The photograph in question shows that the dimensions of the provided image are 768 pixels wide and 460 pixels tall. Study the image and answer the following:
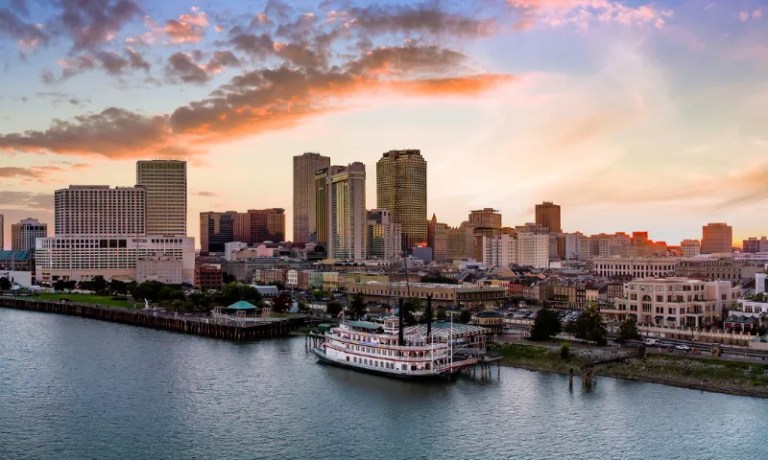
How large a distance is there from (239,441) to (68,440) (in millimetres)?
7611

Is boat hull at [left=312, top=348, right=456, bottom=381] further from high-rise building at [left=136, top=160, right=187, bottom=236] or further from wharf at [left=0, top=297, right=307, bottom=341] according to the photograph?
high-rise building at [left=136, top=160, right=187, bottom=236]

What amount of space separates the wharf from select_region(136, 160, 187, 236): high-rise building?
6335cm

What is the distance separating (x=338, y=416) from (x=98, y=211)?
122m

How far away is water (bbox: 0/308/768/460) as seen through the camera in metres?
32.5

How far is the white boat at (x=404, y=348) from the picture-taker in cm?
4722

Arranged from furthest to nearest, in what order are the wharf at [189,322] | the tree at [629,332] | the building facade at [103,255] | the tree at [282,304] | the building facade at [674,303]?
the building facade at [103,255]
the tree at [282,304]
the wharf at [189,322]
the building facade at [674,303]
the tree at [629,332]

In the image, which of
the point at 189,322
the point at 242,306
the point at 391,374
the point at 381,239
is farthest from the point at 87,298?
the point at 381,239

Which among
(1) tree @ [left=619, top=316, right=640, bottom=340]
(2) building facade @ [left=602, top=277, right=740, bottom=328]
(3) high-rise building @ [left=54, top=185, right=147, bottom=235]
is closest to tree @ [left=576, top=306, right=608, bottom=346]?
(1) tree @ [left=619, top=316, right=640, bottom=340]

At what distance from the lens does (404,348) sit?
47.4 m

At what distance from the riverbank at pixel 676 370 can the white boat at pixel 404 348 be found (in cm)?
331

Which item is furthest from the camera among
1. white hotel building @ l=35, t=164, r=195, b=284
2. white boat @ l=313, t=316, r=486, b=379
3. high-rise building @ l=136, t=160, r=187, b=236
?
high-rise building @ l=136, t=160, r=187, b=236

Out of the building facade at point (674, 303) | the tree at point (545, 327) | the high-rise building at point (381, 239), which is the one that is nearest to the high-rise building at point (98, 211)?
the high-rise building at point (381, 239)

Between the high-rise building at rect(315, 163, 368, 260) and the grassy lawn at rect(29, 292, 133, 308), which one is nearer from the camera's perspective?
the grassy lawn at rect(29, 292, 133, 308)

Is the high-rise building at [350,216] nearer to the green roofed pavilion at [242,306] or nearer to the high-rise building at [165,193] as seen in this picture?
the high-rise building at [165,193]
